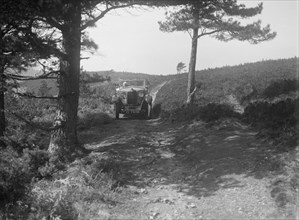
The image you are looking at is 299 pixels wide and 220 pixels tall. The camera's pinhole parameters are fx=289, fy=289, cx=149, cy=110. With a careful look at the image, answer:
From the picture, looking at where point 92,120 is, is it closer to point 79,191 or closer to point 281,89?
point 79,191

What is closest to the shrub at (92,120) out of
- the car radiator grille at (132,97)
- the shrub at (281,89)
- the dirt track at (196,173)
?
the car radiator grille at (132,97)

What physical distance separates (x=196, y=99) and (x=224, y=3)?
5.96 m

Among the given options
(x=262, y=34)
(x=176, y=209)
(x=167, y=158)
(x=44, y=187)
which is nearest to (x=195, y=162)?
(x=167, y=158)

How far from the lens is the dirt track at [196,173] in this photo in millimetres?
5184

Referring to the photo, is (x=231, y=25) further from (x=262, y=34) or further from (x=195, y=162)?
(x=195, y=162)

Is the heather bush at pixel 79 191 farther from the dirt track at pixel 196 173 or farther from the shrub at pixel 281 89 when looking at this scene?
the shrub at pixel 281 89

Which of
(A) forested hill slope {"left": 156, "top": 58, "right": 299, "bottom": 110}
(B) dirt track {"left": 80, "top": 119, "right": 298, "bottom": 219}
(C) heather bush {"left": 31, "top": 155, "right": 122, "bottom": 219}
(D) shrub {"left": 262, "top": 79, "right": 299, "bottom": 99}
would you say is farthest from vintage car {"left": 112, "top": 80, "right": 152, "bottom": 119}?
(C) heather bush {"left": 31, "top": 155, "right": 122, "bottom": 219}

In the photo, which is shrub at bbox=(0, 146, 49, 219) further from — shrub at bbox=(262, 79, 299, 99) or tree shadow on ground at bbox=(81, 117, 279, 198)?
shrub at bbox=(262, 79, 299, 99)

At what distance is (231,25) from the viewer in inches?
613

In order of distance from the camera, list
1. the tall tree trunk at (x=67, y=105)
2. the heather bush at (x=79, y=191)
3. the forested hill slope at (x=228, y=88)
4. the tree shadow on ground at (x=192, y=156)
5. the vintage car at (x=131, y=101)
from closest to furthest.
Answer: the heather bush at (x=79, y=191), the tree shadow on ground at (x=192, y=156), the tall tree trunk at (x=67, y=105), the vintage car at (x=131, y=101), the forested hill slope at (x=228, y=88)

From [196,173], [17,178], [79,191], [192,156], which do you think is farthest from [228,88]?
[17,178]

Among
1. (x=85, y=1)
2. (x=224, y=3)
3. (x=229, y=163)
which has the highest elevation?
(x=224, y=3)

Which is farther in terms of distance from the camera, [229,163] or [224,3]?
[224,3]

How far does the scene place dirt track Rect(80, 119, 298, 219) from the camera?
5.18 meters
